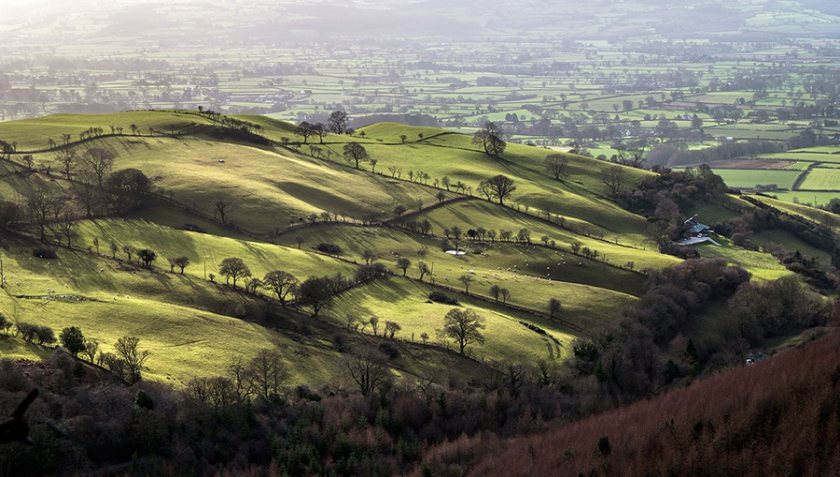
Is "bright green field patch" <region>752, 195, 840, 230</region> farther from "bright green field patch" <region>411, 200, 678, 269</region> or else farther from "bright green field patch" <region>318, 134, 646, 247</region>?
"bright green field patch" <region>411, 200, 678, 269</region>

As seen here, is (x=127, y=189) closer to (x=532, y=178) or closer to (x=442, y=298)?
(x=442, y=298)

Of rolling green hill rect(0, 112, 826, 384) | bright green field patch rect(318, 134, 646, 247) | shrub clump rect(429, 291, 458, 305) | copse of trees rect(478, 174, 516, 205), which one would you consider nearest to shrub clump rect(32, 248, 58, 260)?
rolling green hill rect(0, 112, 826, 384)

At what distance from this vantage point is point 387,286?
110312 millimetres

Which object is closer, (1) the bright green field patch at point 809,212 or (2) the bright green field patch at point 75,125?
(2) the bright green field patch at point 75,125

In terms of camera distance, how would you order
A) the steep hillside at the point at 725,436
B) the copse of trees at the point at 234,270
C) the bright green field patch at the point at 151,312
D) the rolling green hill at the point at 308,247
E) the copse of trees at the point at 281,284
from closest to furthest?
the steep hillside at the point at 725,436 → the bright green field patch at the point at 151,312 → the rolling green hill at the point at 308,247 → the copse of trees at the point at 281,284 → the copse of trees at the point at 234,270

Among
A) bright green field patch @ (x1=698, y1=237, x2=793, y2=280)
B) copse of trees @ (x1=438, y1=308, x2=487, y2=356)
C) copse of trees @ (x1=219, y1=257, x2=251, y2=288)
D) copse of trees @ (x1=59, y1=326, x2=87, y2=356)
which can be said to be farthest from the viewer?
bright green field patch @ (x1=698, y1=237, x2=793, y2=280)

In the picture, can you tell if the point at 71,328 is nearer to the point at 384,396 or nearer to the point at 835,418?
the point at 384,396

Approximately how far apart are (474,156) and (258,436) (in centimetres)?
13377

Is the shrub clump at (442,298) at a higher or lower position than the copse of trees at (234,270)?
lower

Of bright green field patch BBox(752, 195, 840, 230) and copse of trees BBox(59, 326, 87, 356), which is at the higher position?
copse of trees BBox(59, 326, 87, 356)

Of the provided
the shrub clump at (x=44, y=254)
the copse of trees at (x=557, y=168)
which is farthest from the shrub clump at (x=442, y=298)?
the copse of trees at (x=557, y=168)

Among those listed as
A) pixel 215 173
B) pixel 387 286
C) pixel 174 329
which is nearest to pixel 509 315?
pixel 387 286

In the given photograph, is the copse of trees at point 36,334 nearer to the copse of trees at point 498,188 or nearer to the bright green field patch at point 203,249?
the bright green field patch at point 203,249

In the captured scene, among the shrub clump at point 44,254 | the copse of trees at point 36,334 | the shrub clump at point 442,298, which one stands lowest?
the shrub clump at point 442,298
